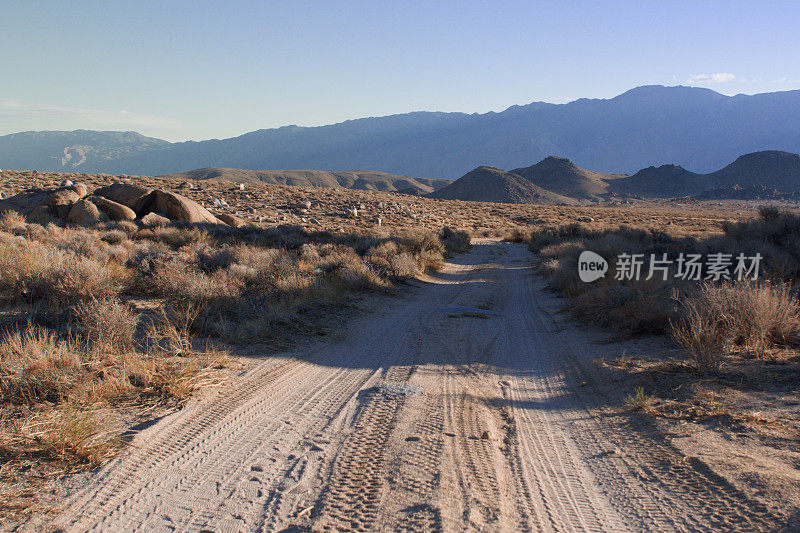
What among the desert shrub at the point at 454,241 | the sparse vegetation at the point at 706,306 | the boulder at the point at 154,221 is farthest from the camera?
the desert shrub at the point at 454,241

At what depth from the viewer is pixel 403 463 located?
12.9 ft

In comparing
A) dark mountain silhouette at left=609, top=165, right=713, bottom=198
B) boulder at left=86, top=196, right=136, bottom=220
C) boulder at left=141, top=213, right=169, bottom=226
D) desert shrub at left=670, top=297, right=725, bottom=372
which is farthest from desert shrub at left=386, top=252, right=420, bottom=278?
dark mountain silhouette at left=609, top=165, right=713, bottom=198

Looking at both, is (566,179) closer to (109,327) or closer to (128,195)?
(128,195)

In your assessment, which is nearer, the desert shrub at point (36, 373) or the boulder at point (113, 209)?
the desert shrub at point (36, 373)

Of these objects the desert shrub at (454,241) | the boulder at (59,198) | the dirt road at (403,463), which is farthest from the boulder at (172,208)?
the dirt road at (403,463)

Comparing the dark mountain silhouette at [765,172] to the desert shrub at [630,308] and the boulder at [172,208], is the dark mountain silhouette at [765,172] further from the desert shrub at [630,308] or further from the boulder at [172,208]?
the boulder at [172,208]

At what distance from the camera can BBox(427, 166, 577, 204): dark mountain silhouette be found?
10184 centimetres

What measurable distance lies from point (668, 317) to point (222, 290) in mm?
7908

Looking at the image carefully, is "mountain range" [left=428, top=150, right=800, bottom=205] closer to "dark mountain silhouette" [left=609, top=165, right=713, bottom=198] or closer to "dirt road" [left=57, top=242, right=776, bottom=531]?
"dark mountain silhouette" [left=609, top=165, right=713, bottom=198]

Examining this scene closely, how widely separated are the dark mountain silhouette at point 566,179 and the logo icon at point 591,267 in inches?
4116

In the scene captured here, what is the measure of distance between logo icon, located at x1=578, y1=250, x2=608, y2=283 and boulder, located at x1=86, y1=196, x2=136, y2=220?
68.5 ft

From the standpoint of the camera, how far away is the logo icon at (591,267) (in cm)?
1318

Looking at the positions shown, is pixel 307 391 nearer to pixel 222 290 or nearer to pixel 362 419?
pixel 362 419

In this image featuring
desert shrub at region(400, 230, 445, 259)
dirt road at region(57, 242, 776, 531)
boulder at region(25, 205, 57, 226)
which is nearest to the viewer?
dirt road at region(57, 242, 776, 531)
